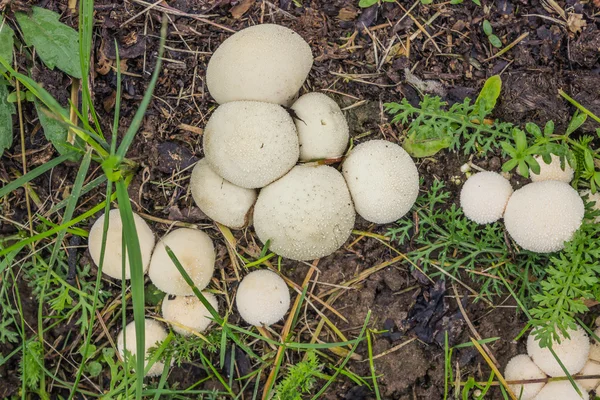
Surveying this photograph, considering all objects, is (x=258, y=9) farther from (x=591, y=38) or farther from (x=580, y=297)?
(x=580, y=297)

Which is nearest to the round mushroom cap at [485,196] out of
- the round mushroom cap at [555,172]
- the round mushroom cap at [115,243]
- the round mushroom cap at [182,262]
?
the round mushroom cap at [555,172]

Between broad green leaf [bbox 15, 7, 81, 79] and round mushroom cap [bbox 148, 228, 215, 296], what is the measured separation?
101 cm

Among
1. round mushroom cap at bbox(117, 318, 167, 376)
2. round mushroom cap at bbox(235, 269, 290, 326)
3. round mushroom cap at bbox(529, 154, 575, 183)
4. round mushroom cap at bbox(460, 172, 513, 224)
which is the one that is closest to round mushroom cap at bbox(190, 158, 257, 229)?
round mushroom cap at bbox(235, 269, 290, 326)

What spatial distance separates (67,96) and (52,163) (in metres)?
0.61

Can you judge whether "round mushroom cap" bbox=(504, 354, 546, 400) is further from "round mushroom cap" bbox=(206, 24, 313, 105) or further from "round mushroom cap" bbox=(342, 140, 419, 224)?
"round mushroom cap" bbox=(206, 24, 313, 105)

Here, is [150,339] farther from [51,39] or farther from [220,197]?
[51,39]

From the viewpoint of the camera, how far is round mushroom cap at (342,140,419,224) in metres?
2.77

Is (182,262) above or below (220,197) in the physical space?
below

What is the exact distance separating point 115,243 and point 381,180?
140cm

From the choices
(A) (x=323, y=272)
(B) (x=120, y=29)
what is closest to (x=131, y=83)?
(B) (x=120, y=29)

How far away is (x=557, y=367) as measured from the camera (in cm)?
285

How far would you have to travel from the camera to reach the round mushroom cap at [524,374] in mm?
2924

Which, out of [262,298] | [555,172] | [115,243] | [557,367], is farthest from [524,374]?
[115,243]

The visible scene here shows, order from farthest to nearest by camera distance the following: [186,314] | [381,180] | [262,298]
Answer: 1. [186,314]
2. [262,298]
3. [381,180]
